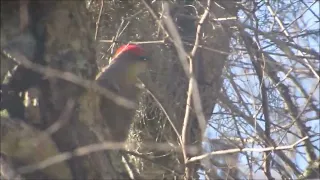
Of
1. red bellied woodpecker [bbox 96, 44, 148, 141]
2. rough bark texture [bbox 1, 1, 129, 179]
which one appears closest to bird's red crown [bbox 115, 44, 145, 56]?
red bellied woodpecker [bbox 96, 44, 148, 141]

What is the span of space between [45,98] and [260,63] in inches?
57.7

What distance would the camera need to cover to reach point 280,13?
329cm

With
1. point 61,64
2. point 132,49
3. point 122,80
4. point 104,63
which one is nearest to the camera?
point 61,64

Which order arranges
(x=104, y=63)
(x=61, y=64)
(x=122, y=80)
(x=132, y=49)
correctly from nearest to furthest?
(x=61, y=64) → (x=122, y=80) → (x=132, y=49) → (x=104, y=63)

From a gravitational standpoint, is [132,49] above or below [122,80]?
above

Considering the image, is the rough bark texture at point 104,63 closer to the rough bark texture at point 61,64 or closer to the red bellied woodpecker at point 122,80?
the rough bark texture at point 61,64

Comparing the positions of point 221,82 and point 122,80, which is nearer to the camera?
point 122,80

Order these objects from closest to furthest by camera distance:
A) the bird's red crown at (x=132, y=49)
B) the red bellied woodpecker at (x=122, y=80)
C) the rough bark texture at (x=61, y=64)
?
the rough bark texture at (x=61, y=64) < the red bellied woodpecker at (x=122, y=80) < the bird's red crown at (x=132, y=49)

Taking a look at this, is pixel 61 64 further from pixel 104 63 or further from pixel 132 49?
pixel 104 63

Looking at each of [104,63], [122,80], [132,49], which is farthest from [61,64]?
[104,63]

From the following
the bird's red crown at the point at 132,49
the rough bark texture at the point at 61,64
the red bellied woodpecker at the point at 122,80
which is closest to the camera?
the rough bark texture at the point at 61,64

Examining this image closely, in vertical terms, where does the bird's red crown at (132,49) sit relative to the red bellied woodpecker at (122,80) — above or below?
above

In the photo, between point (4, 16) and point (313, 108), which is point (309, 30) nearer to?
point (313, 108)

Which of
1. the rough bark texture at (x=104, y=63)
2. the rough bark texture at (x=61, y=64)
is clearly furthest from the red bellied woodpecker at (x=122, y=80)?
the rough bark texture at (x=61, y=64)
